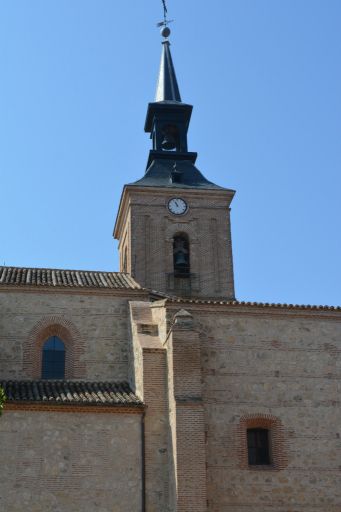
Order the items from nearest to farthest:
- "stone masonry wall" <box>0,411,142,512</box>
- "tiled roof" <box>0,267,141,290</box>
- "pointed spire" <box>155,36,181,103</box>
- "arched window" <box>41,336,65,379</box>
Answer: "stone masonry wall" <box>0,411,142,512</box>
"arched window" <box>41,336,65,379</box>
"tiled roof" <box>0,267,141,290</box>
"pointed spire" <box>155,36,181,103</box>

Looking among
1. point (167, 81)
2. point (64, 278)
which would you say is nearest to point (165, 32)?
point (167, 81)

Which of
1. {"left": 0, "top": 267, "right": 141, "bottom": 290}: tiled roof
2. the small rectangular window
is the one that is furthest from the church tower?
the small rectangular window

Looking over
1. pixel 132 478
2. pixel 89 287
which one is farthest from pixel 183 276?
pixel 132 478

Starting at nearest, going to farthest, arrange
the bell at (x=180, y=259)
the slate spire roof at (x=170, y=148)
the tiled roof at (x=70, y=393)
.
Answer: the tiled roof at (x=70, y=393)
the bell at (x=180, y=259)
the slate spire roof at (x=170, y=148)

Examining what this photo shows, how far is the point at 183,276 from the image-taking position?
26750mm

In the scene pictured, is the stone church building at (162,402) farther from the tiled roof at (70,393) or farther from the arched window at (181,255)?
the arched window at (181,255)

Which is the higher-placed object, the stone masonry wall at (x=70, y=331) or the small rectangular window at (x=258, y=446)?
the stone masonry wall at (x=70, y=331)

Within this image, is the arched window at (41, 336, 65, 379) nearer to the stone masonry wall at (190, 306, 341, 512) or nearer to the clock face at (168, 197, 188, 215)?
the stone masonry wall at (190, 306, 341, 512)

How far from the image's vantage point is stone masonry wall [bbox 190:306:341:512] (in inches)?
649

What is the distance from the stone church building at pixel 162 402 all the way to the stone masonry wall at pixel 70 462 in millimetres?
24

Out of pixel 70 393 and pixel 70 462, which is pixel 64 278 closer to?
pixel 70 393

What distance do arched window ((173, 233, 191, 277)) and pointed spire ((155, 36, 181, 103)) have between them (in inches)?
268

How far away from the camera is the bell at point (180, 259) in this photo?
27.0 metres

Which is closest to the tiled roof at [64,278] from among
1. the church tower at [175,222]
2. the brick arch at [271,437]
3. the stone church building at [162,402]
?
the stone church building at [162,402]
